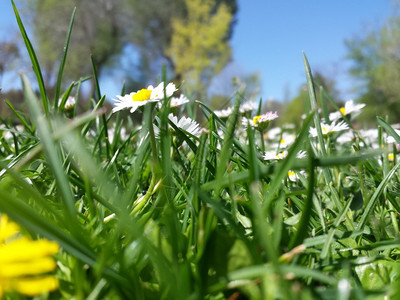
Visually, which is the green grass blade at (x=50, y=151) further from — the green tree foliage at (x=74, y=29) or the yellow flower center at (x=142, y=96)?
the green tree foliage at (x=74, y=29)

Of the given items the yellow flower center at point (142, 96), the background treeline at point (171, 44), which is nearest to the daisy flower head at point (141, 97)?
the yellow flower center at point (142, 96)

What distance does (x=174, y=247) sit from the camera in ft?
0.71

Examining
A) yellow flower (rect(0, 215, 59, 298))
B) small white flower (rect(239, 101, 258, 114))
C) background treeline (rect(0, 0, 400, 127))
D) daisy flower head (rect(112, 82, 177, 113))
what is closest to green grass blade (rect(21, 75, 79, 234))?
yellow flower (rect(0, 215, 59, 298))

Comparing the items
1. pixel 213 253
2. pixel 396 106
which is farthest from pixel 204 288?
pixel 396 106

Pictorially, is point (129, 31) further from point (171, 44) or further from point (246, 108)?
point (246, 108)

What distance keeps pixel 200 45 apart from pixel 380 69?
6.69 m

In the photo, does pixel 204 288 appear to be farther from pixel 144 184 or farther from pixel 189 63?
pixel 189 63

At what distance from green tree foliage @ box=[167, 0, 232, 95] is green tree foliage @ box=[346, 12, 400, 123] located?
205 inches

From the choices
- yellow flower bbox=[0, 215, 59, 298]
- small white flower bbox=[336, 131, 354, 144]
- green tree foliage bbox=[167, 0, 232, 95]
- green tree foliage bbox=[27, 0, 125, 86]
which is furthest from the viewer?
green tree foliage bbox=[27, 0, 125, 86]

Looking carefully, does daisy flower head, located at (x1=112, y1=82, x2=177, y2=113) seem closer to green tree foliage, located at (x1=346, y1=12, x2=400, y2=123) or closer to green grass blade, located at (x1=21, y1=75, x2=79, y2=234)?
green grass blade, located at (x1=21, y1=75, x2=79, y2=234)

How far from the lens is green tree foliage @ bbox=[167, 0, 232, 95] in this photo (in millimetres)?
12016

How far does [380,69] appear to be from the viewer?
517 inches

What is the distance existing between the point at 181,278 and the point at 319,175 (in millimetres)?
489

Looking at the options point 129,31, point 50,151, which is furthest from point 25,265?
point 129,31
